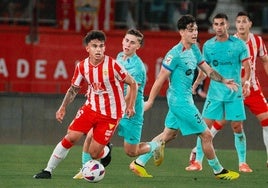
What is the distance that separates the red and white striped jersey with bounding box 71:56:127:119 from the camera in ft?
50.0

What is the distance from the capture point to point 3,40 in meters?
21.5

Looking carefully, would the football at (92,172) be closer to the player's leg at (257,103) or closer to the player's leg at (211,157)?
the player's leg at (211,157)

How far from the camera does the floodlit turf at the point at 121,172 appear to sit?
1520 cm

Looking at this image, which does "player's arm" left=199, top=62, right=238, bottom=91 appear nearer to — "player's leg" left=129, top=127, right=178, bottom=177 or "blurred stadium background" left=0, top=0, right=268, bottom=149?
"player's leg" left=129, top=127, right=178, bottom=177

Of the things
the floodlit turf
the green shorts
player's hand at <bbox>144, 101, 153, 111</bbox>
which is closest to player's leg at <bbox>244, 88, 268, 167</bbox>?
the green shorts

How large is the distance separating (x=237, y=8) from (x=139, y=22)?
1.61 meters

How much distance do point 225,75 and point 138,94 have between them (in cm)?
130

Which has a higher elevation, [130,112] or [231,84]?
[231,84]

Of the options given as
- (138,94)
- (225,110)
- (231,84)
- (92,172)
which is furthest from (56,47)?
(92,172)

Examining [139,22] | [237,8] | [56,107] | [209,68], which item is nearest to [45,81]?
[56,107]

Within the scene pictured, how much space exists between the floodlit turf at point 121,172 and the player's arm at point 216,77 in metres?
1.14

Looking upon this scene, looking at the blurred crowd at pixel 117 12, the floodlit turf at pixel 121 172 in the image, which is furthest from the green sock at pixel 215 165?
the blurred crowd at pixel 117 12

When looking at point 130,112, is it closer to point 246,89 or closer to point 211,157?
point 211,157

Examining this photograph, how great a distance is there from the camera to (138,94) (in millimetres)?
16500
